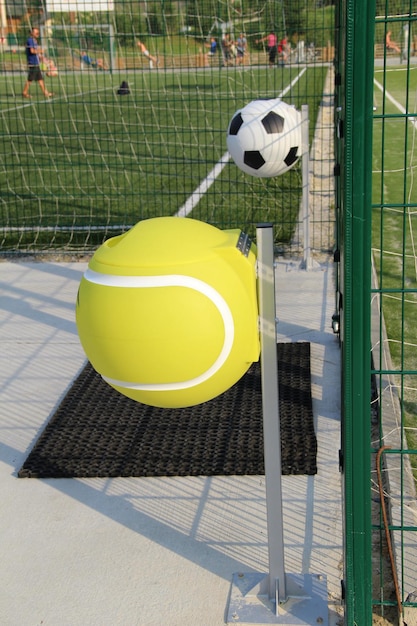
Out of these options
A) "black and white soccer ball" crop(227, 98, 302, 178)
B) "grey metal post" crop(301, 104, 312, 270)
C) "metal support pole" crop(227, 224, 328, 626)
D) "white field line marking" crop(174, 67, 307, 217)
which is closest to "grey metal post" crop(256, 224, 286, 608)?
"metal support pole" crop(227, 224, 328, 626)

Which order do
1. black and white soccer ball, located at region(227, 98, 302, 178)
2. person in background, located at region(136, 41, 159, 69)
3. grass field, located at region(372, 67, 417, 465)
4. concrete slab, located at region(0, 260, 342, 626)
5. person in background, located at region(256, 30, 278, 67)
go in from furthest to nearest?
1. person in background, located at region(256, 30, 278, 67)
2. person in background, located at region(136, 41, 159, 69)
3. black and white soccer ball, located at region(227, 98, 302, 178)
4. concrete slab, located at region(0, 260, 342, 626)
5. grass field, located at region(372, 67, 417, 465)

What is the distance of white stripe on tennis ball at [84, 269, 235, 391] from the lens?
2736 millimetres

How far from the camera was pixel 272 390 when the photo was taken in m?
3.14

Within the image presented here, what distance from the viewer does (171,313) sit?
8.86 ft

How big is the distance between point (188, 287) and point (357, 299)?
0.58 meters

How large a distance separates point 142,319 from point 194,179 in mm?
9703

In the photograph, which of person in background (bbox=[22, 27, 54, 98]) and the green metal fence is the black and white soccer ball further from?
the green metal fence

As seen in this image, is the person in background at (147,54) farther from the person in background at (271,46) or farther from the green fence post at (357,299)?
the green fence post at (357,299)

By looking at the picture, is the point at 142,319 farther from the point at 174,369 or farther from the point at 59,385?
the point at 59,385

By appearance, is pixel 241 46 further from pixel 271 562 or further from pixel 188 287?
pixel 188 287

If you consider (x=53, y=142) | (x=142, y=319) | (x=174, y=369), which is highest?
(x=142, y=319)

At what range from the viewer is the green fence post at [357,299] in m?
2.60

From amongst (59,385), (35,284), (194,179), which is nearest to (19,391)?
(59,385)

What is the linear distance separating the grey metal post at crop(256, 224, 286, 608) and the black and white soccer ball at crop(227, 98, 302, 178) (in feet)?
13.4
